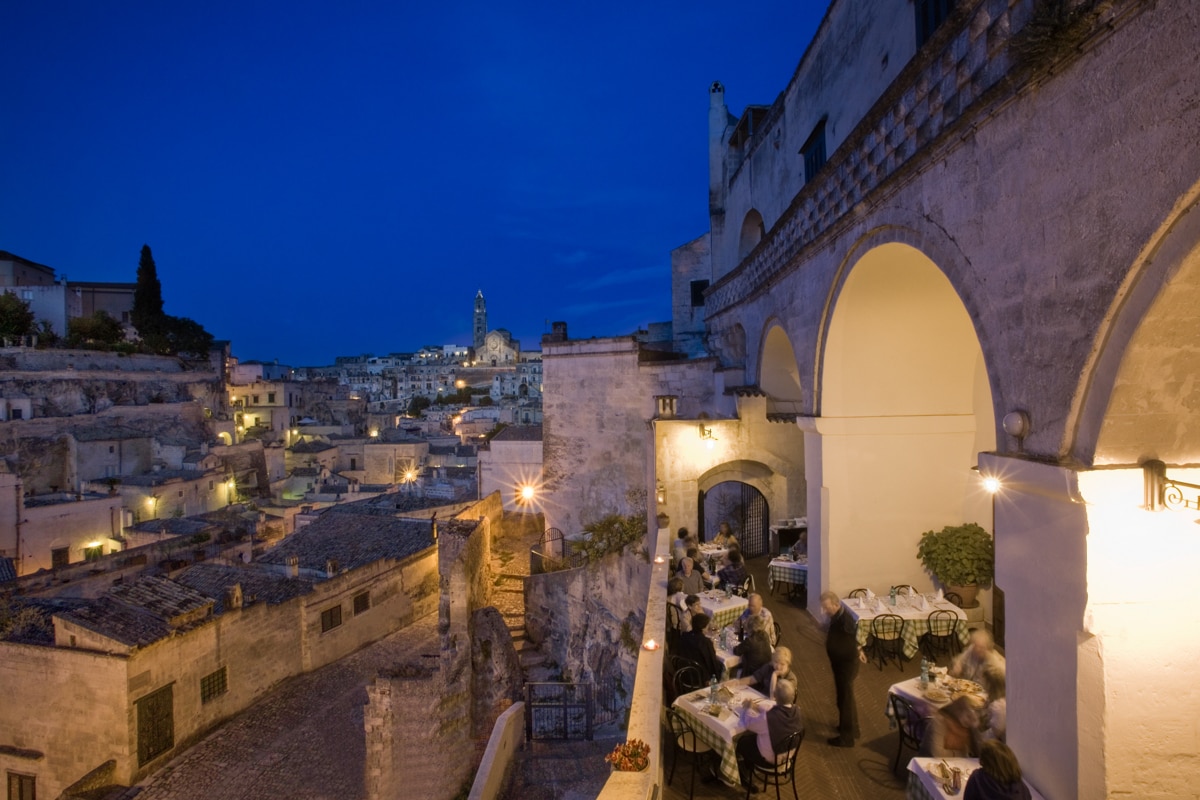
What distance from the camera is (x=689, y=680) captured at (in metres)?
6.70

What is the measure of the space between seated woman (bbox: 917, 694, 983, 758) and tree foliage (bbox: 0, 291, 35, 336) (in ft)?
201

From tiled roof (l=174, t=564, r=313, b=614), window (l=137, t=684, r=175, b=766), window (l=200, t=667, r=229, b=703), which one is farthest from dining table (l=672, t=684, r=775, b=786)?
tiled roof (l=174, t=564, r=313, b=614)

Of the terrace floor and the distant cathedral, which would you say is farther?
the distant cathedral

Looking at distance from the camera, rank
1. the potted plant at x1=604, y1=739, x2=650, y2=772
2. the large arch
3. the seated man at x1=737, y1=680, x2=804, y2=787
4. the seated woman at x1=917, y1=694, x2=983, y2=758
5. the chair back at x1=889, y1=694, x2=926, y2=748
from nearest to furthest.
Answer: the potted plant at x1=604, y1=739, x2=650, y2=772
the seated woman at x1=917, y1=694, x2=983, y2=758
the seated man at x1=737, y1=680, x2=804, y2=787
the chair back at x1=889, y1=694, x2=926, y2=748
the large arch

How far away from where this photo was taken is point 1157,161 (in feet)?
9.46

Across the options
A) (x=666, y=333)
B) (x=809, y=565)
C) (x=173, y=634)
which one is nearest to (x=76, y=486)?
(x=173, y=634)

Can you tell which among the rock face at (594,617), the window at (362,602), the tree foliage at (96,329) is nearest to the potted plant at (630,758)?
the rock face at (594,617)

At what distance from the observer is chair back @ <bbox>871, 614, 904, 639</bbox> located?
7.16 metres

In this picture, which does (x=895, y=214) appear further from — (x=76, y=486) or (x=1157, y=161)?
(x=76, y=486)

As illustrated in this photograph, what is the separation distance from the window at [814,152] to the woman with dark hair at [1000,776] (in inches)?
349

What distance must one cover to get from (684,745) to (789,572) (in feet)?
14.7

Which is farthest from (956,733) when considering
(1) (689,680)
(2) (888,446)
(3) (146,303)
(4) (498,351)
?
(4) (498,351)

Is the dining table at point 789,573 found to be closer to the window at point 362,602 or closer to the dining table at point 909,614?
the dining table at point 909,614

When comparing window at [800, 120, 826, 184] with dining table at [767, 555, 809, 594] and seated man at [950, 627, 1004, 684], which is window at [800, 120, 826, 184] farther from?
seated man at [950, 627, 1004, 684]
